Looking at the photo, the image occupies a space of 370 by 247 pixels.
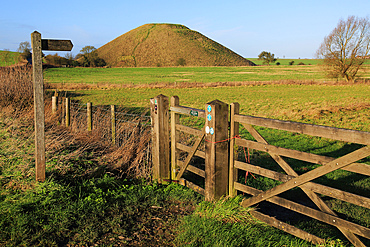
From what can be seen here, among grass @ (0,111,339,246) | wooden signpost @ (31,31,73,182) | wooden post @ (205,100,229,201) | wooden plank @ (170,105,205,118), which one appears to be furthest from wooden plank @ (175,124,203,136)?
wooden signpost @ (31,31,73,182)

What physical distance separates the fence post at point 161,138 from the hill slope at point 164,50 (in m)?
115

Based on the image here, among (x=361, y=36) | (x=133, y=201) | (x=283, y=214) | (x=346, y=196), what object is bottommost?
(x=283, y=214)

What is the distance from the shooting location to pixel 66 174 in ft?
19.7

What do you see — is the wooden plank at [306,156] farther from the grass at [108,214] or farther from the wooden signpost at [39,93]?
the wooden signpost at [39,93]

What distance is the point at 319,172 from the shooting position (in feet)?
11.8

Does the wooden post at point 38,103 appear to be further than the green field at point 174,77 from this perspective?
No

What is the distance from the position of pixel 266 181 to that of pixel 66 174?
396 centimetres

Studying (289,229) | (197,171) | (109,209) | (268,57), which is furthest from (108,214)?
(268,57)

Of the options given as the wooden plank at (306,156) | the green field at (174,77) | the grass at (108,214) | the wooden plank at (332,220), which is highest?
the green field at (174,77)

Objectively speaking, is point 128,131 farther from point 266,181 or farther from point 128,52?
point 128,52

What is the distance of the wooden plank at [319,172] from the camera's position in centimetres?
320

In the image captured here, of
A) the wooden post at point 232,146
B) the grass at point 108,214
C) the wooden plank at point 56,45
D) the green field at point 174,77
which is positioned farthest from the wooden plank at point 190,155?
the green field at point 174,77

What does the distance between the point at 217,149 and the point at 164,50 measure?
129768 mm

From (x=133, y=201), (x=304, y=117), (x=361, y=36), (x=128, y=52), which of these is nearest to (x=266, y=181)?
(x=133, y=201)
